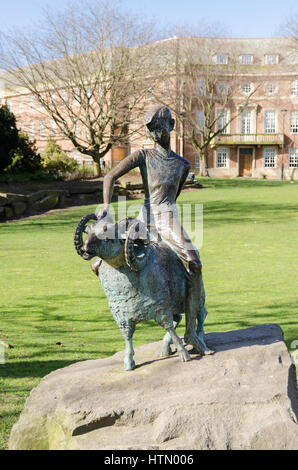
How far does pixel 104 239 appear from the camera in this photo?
4000 millimetres

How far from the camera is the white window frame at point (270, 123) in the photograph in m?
54.1

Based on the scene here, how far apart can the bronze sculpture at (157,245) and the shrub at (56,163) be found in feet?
83.9

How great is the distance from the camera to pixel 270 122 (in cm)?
5450

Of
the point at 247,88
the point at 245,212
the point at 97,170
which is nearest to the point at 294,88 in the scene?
the point at 247,88

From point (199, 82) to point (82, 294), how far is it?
119ft

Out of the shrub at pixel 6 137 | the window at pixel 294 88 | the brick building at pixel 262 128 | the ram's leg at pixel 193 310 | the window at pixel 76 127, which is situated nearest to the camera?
the ram's leg at pixel 193 310

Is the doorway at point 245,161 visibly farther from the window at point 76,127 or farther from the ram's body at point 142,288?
the ram's body at point 142,288

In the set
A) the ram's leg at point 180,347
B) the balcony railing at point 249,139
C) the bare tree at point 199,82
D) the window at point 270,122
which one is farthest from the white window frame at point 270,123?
the ram's leg at point 180,347

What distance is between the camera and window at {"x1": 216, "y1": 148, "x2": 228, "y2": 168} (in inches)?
2138

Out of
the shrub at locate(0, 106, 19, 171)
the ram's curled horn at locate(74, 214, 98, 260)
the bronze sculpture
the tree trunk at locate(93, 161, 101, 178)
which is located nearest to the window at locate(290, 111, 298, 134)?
the tree trunk at locate(93, 161, 101, 178)

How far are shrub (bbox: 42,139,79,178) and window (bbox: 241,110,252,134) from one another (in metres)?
26.0

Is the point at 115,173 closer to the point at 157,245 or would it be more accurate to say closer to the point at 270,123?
the point at 157,245

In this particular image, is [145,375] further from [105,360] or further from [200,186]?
[200,186]
